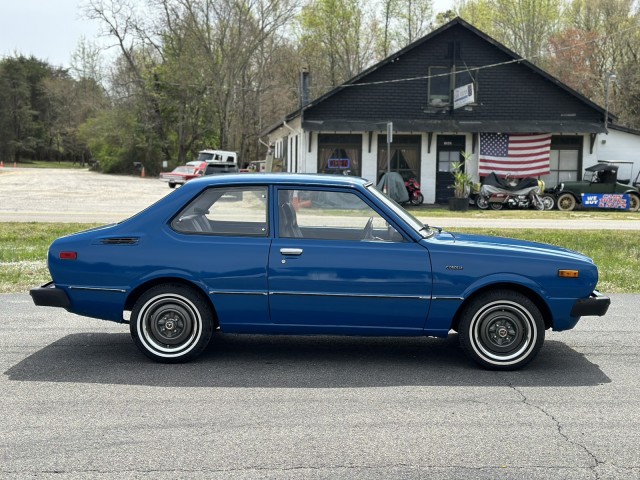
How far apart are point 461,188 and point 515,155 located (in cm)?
410

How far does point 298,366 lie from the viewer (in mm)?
6086

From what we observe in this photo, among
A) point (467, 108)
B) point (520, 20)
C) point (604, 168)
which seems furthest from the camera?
point (520, 20)

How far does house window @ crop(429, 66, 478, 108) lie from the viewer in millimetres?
30766

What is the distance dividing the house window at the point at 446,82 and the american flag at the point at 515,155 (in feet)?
7.23

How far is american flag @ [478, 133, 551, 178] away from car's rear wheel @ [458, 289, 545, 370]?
2513 centimetres

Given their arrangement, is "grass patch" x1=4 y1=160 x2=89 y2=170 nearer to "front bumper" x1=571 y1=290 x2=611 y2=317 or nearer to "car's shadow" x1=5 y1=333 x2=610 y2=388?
"car's shadow" x1=5 y1=333 x2=610 y2=388

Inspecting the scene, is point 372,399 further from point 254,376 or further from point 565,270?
point 565,270

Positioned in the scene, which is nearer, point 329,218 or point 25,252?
point 329,218

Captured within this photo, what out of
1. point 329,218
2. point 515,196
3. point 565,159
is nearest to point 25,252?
point 329,218

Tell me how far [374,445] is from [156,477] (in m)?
1.26

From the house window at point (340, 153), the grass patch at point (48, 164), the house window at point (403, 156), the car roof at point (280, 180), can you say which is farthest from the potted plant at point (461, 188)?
the grass patch at point (48, 164)

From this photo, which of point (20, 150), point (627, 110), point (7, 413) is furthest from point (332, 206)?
point (20, 150)

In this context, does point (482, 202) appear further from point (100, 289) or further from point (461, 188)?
point (100, 289)

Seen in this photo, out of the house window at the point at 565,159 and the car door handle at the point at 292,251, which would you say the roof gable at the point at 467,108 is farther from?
the car door handle at the point at 292,251
